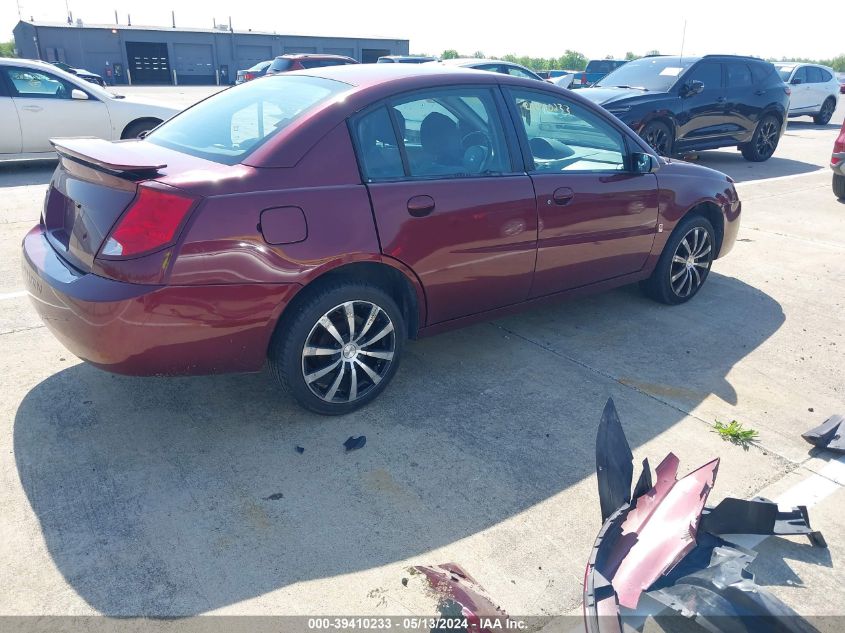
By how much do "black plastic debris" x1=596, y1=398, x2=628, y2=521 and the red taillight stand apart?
76.8 inches

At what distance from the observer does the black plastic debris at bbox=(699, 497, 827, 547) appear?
2.68m

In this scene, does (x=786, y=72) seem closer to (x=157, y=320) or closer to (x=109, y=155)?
(x=109, y=155)

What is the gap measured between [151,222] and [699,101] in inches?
400

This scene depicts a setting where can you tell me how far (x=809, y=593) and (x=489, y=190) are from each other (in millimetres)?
2364

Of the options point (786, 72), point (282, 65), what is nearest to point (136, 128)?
point (282, 65)

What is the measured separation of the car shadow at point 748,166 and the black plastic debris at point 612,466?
29.7ft

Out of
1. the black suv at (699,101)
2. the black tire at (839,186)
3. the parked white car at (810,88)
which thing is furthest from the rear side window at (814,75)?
the black tire at (839,186)

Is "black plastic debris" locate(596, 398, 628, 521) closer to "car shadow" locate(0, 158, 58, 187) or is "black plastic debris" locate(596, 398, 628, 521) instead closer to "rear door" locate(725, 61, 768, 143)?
"car shadow" locate(0, 158, 58, 187)

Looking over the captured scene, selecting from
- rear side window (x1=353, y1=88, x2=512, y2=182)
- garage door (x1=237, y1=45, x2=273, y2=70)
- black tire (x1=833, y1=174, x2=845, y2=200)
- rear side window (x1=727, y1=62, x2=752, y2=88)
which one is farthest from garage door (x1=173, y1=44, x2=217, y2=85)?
rear side window (x1=353, y1=88, x2=512, y2=182)

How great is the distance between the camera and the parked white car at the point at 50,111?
30.5 ft

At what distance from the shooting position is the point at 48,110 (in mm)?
9477

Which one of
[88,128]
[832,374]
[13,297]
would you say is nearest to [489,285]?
[832,374]

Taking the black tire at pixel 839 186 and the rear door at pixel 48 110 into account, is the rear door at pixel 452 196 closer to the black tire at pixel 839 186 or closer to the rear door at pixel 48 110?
the black tire at pixel 839 186

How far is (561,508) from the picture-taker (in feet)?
9.77
